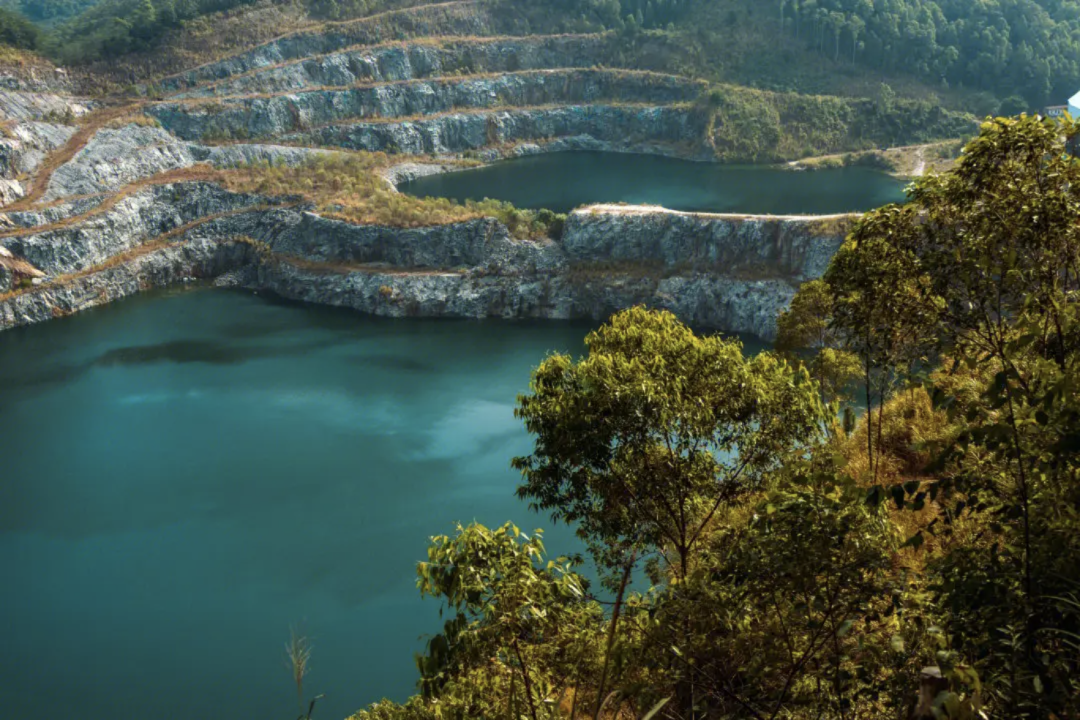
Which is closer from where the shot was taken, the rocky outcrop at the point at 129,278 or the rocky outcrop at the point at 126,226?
the rocky outcrop at the point at 129,278

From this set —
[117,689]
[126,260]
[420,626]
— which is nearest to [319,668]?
[420,626]

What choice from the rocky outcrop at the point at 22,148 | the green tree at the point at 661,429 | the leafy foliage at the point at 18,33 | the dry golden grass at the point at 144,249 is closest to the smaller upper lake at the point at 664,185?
the dry golden grass at the point at 144,249

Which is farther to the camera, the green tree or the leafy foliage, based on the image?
the leafy foliage

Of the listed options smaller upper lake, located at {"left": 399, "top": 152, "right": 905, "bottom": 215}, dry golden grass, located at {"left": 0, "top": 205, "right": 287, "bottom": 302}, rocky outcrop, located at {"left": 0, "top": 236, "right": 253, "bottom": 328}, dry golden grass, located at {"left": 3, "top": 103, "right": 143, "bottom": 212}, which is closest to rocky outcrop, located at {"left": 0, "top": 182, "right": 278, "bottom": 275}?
dry golden grass, located at {"left": 0, "top": 205, "right": 287, "bottom": 302}

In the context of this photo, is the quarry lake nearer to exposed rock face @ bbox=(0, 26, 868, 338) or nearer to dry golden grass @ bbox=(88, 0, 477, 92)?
exposed rock face @ bbox=(0, 26, 868, 338)

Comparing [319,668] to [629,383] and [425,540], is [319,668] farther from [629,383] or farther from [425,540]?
[629,383]

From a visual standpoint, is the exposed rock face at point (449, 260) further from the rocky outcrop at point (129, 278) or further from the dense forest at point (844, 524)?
the dense forest at point (844, 524)
